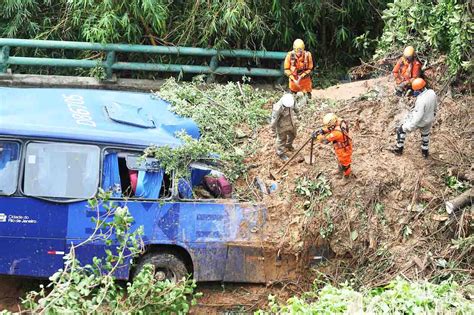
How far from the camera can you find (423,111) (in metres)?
11.1

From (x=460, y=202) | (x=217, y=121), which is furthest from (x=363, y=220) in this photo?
(x=217, y=121)

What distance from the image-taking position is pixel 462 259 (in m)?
10.6

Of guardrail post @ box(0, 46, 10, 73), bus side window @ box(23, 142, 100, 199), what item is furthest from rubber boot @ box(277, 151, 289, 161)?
guardrail post @ box(0, 46, 10, 73)

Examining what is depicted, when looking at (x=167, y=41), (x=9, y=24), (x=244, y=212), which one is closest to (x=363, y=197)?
(x=244, y=212)

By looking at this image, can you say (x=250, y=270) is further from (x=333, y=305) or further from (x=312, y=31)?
(x=312, y=31)

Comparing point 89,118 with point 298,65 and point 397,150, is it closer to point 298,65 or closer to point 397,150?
point 298,65

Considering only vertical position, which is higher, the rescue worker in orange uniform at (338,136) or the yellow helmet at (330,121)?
the yellow helmet at (330,121)

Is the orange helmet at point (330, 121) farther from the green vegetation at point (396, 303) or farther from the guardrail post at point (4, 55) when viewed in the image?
the guardrail post at point (4, 55)

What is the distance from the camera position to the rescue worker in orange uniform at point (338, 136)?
1069 centimetres

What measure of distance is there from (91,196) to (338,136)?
3126 mm

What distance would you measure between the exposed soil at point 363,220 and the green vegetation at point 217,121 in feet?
0.98

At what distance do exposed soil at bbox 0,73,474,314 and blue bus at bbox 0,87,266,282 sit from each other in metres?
0.32

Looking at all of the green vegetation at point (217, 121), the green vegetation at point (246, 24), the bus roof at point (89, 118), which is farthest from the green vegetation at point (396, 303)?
the green vegetation at point (246, 24)

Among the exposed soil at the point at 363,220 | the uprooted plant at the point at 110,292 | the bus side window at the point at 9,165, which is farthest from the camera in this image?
the exposed soil at the point at 363,220
